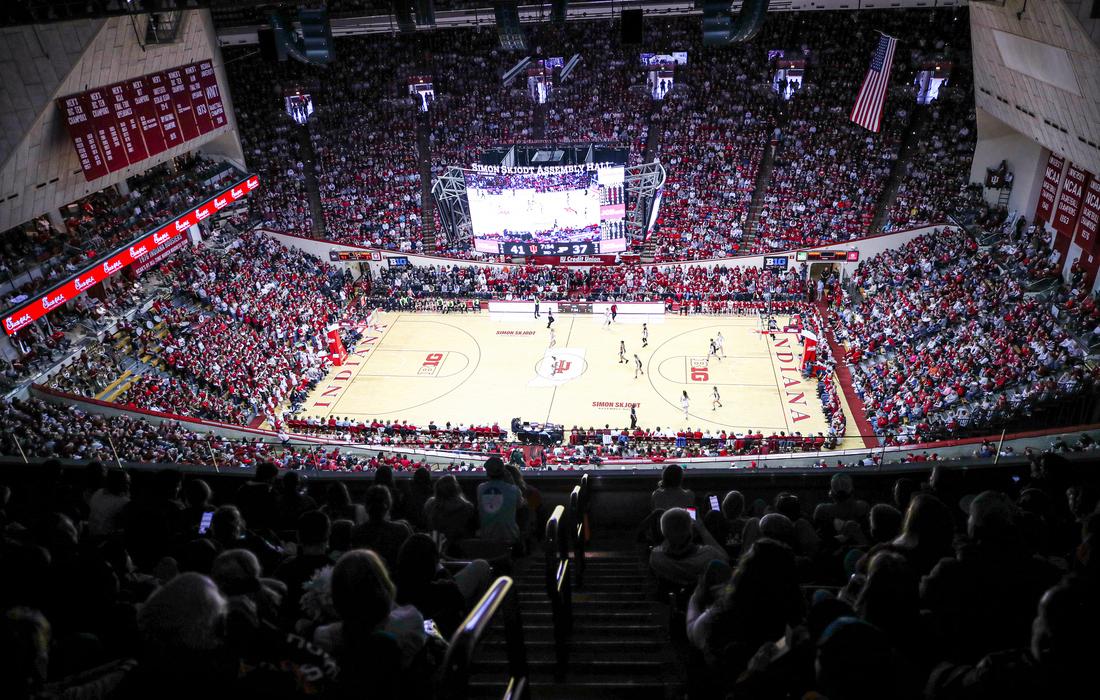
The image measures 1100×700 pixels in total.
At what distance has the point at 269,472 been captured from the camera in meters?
7.01

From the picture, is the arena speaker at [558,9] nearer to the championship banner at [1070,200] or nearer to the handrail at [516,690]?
the handrail at [516,690]

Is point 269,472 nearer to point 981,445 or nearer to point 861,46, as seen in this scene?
point 981,445

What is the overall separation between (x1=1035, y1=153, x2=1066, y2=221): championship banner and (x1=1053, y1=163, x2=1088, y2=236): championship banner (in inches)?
17.8

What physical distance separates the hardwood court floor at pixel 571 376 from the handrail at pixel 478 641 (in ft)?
65.7

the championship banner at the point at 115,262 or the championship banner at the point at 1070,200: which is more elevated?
the championship banner at the point at 1070,200

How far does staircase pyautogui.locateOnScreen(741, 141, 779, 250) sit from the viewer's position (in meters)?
34.3

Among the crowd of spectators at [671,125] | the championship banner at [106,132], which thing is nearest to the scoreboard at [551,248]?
the crowd of spectators at [671,125]

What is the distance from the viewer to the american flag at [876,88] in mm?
25664

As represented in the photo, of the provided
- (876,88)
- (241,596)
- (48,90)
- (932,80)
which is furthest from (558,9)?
(932,80)

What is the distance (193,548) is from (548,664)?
2.46 meters

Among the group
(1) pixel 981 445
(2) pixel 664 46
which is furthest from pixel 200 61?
Answer: (1) pixel 981 445

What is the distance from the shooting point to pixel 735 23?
19625 mm

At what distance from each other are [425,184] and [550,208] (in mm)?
9092

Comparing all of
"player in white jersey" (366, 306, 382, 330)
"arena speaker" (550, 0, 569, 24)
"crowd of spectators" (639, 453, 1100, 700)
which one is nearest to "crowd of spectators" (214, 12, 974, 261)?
"player in white jersey" (366, 306, 382, 330)
